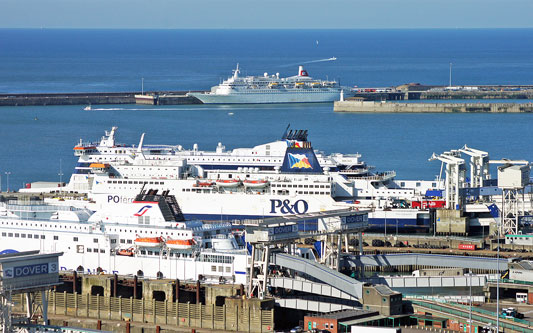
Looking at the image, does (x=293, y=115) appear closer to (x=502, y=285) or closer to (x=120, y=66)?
(x=502, y=285)

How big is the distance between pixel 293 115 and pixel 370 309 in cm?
6979

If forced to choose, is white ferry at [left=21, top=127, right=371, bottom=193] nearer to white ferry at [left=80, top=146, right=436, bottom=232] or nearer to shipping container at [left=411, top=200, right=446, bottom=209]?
white ferry at [left=80, top=146, right=436, bottom=232]

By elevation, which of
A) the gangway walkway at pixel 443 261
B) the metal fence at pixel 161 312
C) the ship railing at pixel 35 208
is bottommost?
the metal fence at pixel 161 312

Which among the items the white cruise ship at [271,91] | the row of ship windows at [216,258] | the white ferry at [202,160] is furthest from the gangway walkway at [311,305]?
the white cruise ship at [271,91]

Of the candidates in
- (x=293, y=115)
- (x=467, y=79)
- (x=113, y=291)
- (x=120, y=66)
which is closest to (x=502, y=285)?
(x=113, y=291)

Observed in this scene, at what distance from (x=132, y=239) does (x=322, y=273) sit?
7.43 metres

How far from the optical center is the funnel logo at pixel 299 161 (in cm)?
5678

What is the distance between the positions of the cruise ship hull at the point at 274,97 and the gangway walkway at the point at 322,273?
8088 centimetres

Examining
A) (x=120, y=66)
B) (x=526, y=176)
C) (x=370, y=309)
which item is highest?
(x=120, y=66)

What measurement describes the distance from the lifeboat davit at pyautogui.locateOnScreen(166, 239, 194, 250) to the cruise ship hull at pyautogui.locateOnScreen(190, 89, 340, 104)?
3073 inches

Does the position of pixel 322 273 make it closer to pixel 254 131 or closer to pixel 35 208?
pixel 35 208

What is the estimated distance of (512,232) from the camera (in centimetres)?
5053

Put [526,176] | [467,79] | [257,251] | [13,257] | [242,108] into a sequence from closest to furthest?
[13,257] → [257,251] → [526,176] → [242,108] → [467,79]

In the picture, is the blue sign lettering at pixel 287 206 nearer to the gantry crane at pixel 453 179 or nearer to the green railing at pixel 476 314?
the gantry crane at pixel 453 179
